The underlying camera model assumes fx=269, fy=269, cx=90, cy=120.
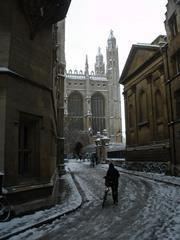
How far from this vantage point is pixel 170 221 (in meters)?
6.72

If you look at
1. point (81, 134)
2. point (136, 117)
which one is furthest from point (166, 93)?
point (81, 134)

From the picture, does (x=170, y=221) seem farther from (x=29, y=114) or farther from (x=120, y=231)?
(x=29, y=114)

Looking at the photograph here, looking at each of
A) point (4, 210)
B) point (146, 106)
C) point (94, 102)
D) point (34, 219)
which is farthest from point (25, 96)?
point (94, 102)

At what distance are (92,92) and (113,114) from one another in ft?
31.6

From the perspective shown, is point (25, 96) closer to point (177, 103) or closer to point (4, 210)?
point (4, 210)

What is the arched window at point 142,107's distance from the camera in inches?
1013

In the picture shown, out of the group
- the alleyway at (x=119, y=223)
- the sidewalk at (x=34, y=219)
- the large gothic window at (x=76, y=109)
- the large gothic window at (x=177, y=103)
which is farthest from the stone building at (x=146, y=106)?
the large gothic window at (x=76, y=109)

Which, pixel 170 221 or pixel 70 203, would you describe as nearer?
pixel 170 221

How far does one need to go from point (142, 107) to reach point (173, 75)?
7.09 meters

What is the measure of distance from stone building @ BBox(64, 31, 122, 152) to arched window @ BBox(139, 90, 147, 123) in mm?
51112

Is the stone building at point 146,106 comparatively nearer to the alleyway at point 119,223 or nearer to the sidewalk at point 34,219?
the alleyway at point 119,223

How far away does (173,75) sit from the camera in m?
19.8

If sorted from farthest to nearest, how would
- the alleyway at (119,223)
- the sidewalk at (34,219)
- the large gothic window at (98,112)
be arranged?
the large gothic window at (98,112) < the sidewalk at (34,219) < the alleyway at (119,223)

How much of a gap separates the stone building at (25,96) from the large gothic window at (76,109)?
68651 mm
